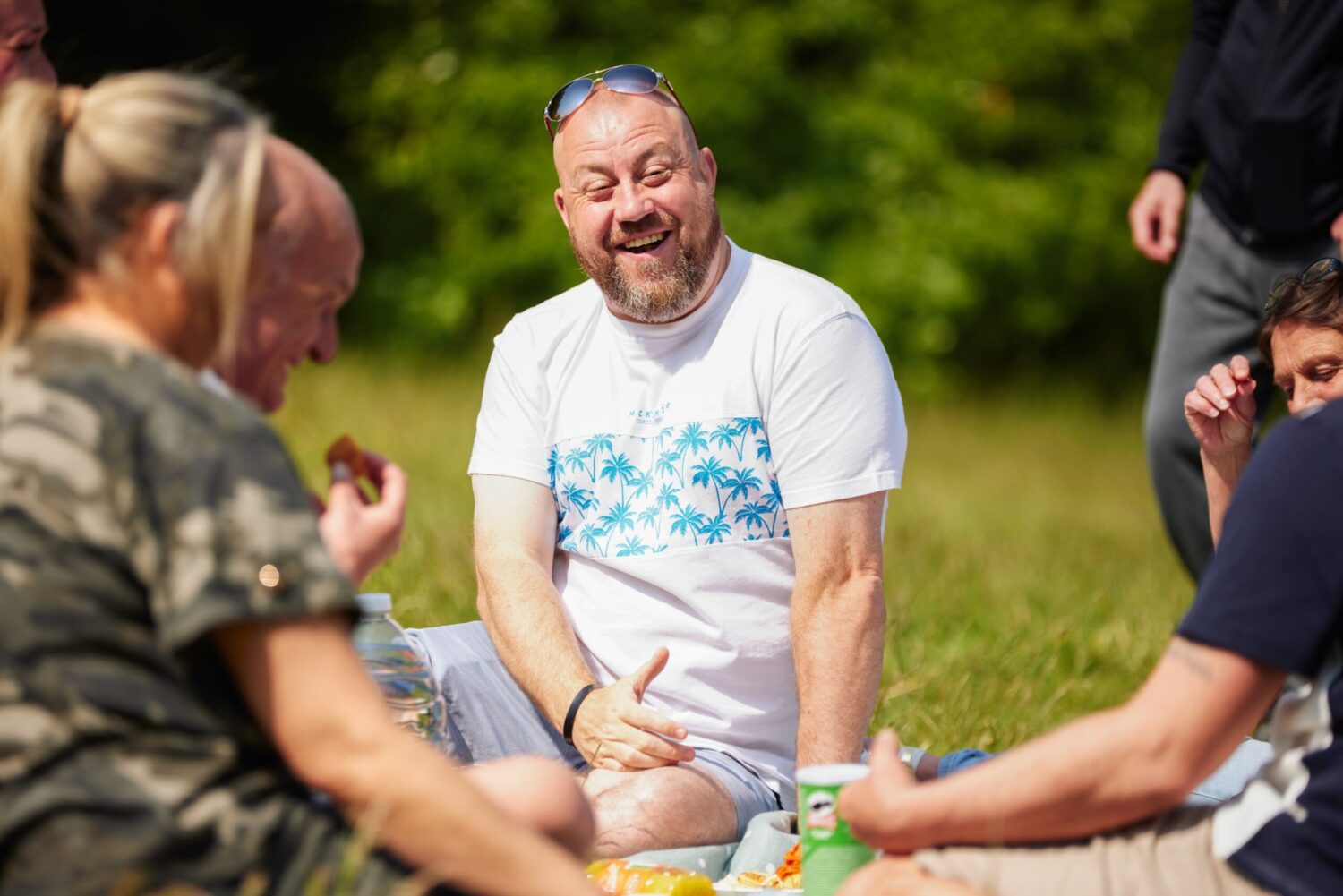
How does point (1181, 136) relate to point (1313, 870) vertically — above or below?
above

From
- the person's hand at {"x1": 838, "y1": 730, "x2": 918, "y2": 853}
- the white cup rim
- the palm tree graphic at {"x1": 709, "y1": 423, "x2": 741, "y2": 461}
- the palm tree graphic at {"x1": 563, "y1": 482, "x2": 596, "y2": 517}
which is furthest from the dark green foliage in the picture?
the person's hand at {"x1": 838, "y1": 730, "x2": 918, "y2": 853}

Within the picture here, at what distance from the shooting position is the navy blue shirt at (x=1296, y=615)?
2.13 m

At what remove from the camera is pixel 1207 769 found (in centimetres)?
225

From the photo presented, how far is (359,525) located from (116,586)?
0.44 m

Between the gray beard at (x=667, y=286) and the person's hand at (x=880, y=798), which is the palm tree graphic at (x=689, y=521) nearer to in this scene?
the gray beard at (x=667, y=286)

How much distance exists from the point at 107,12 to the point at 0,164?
12.9 metres

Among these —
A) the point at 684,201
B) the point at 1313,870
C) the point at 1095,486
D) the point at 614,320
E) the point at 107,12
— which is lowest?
the point at 1095,486

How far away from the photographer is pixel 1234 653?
2.15 m

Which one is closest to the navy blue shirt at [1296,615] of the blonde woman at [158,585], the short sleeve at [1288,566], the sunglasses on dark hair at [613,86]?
the short sleeve at [1288,566]

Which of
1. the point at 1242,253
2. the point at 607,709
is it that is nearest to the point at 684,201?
the point at 607,709

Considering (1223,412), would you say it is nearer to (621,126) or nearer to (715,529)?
(715,529)

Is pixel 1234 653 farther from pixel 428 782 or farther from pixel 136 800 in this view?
pixel 136 800

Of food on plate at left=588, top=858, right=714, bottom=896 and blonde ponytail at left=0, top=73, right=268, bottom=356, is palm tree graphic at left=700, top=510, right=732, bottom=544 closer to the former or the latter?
food on plate at left=588, top=858, right=714, bottom=896

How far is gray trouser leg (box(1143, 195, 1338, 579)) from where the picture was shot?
4.88 meters
